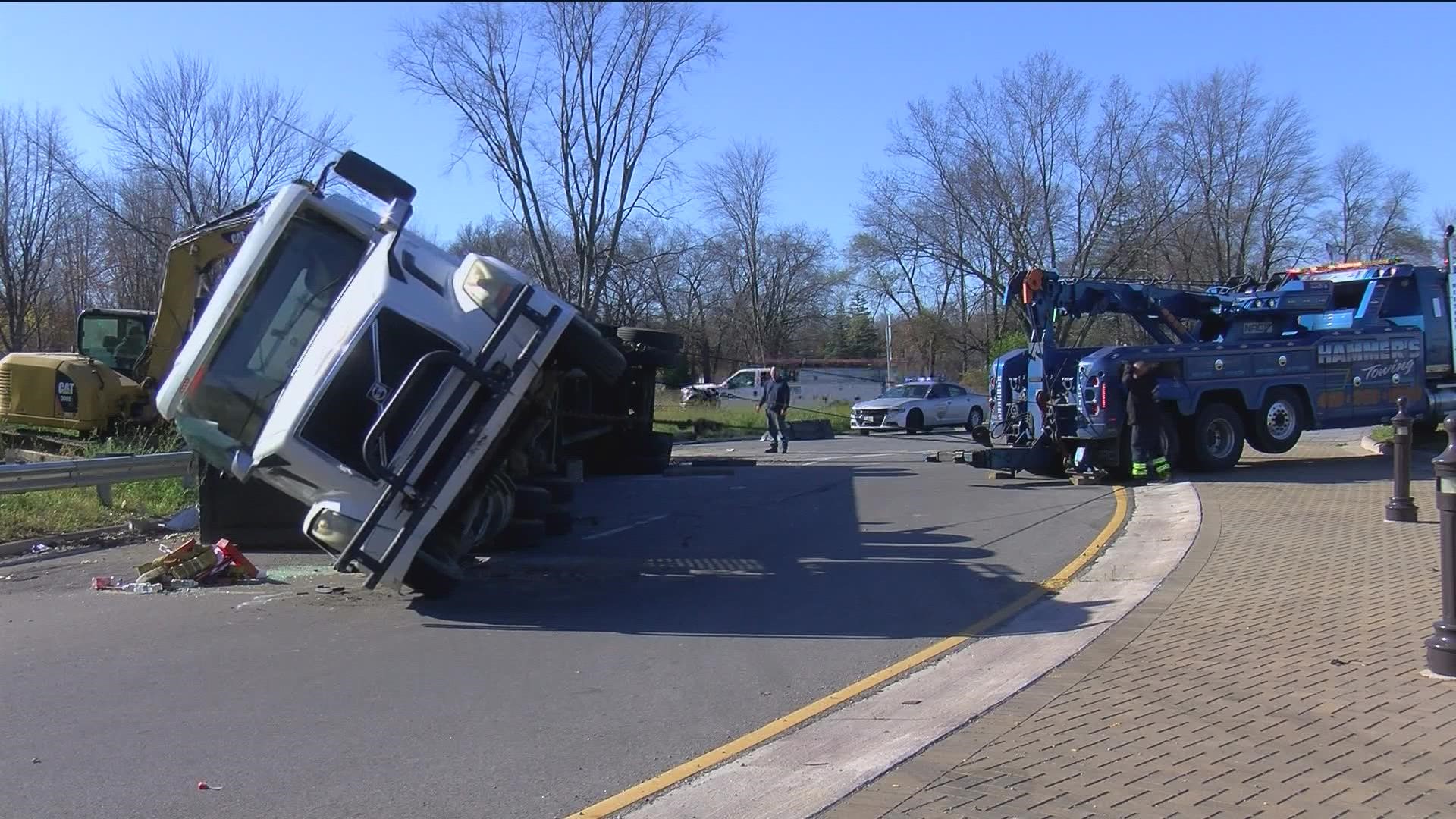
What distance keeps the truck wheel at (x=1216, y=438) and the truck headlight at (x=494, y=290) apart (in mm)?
11037

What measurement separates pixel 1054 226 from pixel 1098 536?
31325 millimetres

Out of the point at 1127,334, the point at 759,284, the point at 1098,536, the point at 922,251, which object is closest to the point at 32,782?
the point at 1098,536

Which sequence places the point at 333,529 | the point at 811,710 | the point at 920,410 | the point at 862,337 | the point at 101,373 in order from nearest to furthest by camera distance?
the point at 811,710 < the point at 333,529 < the point at 101,373 < the point at 920,410 < the point at 862,337

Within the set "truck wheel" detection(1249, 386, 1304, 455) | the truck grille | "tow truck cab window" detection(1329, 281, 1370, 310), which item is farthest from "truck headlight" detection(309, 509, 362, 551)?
"tow truck cab window" detection(1329, 281, 1370, 310)

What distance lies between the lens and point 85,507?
13109 millimetres

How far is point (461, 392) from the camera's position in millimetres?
7516

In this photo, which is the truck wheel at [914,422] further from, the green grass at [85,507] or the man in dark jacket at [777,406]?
the green grass at [85,507]

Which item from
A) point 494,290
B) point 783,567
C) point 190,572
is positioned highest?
point 494,290

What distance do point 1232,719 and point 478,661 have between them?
4072mm

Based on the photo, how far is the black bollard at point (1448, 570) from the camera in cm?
576

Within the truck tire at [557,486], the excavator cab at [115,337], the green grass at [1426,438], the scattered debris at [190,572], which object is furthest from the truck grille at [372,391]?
the green grass at [1426,438]

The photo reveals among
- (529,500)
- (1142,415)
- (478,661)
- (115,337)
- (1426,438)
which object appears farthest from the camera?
(1426,438)

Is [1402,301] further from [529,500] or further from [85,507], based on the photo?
[85,507]

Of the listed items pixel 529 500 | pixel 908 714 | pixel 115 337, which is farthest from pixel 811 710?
pixel 115 337
